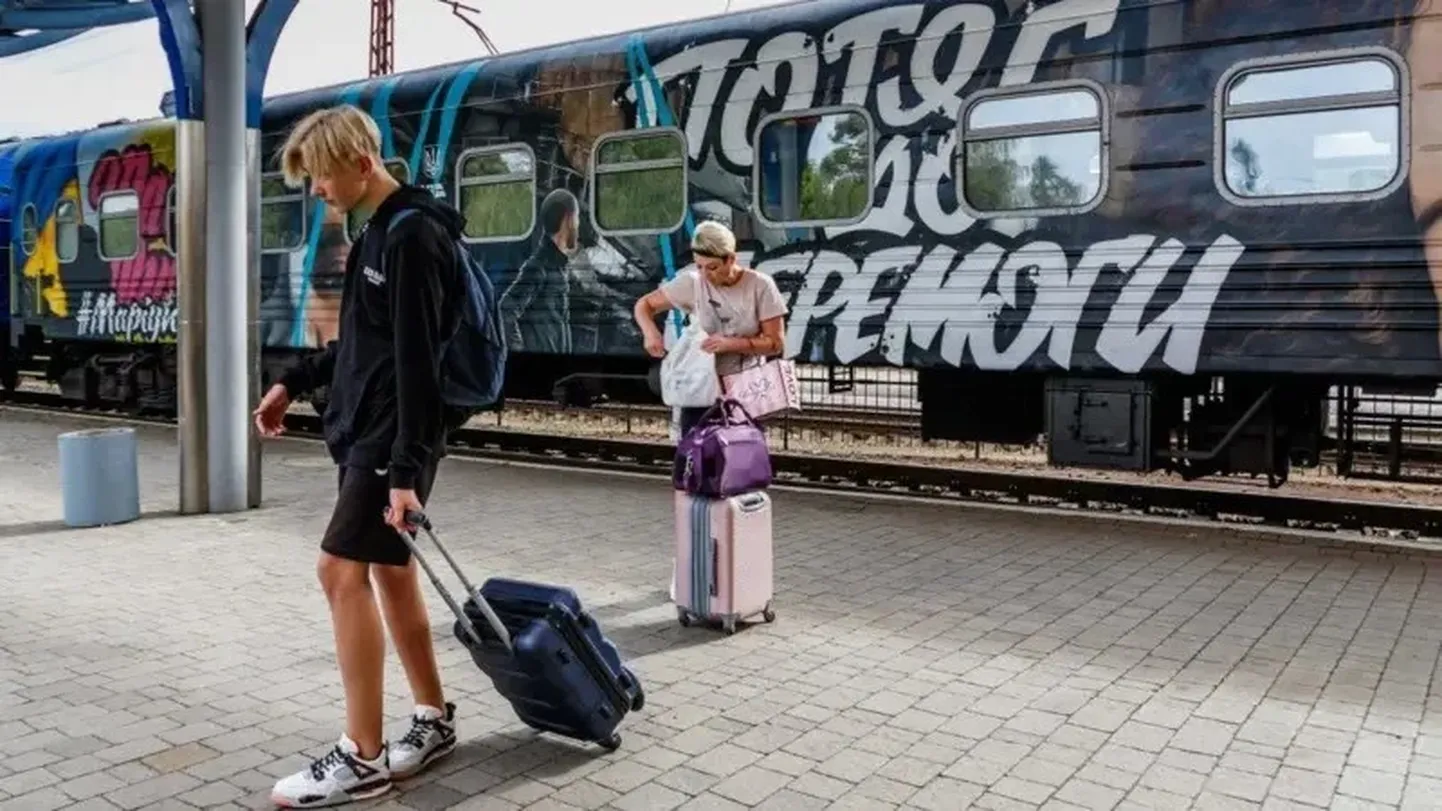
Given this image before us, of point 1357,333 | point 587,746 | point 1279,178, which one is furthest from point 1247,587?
point 587,746

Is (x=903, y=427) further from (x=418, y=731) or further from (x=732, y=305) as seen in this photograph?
(x=418, y=731)

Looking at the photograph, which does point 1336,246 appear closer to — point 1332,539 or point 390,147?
point 1332,539

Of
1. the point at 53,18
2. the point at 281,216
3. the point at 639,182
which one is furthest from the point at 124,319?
the point at 639,182

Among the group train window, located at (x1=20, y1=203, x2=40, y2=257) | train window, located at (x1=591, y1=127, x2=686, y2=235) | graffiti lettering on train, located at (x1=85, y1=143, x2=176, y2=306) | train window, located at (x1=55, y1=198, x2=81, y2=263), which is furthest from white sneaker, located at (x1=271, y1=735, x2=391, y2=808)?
train window, located at (x1=20, y1=203, x2=40, y2=257)

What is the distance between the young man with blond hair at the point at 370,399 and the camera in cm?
362

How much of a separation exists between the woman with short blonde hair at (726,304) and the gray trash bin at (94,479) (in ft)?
13.5

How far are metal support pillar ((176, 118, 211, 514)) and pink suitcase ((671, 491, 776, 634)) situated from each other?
4.36 meters

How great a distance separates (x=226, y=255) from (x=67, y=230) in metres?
8.55

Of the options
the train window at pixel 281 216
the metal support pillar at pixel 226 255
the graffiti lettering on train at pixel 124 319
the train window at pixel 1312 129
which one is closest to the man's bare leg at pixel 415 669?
the metal support pillar at pixel 226 255

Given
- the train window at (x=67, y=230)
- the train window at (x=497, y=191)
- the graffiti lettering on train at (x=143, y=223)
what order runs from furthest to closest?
1. the train window at (x=67, y=230)
2. the graffiti lettering on train at (x=143, y=223)
3. the train window at (x=497, y=191)

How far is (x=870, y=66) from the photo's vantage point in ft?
29.5

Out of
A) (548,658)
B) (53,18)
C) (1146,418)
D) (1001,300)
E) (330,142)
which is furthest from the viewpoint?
(53,18)

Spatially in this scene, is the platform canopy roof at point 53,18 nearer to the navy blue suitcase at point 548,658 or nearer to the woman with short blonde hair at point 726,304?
the woman with short blonde hair at point 726,304

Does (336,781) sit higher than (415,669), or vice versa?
(415,669)
